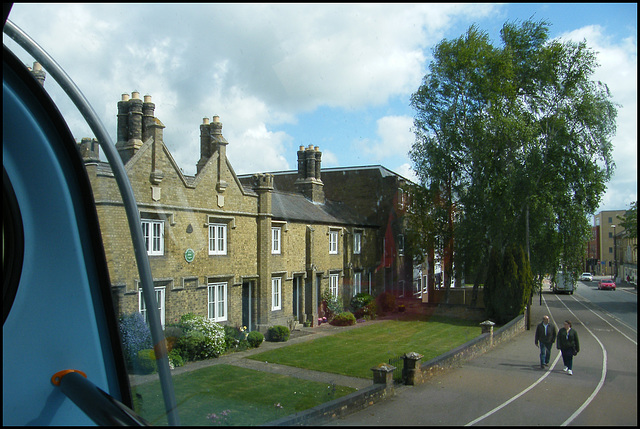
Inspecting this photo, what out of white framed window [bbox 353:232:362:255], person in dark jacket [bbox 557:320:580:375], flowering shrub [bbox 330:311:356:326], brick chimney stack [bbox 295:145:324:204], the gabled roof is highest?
brick chimney stack [bbox 295:145:324:204]

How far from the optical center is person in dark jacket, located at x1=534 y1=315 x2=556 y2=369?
279cm

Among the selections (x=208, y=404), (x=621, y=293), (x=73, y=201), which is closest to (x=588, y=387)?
(x=621, y=293)

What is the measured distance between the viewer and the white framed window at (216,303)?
6816 millimetres

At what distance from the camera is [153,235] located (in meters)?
5.94

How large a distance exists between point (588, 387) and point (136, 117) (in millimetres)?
5210

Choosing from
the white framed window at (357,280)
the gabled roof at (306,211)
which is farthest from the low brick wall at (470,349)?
the gabled roof at (306,211)

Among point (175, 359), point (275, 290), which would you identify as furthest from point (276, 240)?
point (175, 359)

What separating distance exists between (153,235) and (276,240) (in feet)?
11.0

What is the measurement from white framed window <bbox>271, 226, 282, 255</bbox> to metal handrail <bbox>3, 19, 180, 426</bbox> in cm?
509

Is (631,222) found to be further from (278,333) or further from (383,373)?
(278,333)

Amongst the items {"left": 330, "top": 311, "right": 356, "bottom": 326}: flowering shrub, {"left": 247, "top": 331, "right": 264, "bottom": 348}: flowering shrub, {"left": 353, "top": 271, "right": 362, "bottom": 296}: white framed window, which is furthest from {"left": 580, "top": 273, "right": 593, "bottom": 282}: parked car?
{"left": 247, "top": 331, "right": 264, "bottom": 348}: flowering shrub

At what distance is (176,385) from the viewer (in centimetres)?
443

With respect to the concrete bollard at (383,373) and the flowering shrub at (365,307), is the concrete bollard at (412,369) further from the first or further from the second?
the flowering shrub at (365,307)

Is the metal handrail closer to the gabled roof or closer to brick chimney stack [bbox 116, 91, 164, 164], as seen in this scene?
brick chimney stack [bbox 116, 91, 164, 164]
